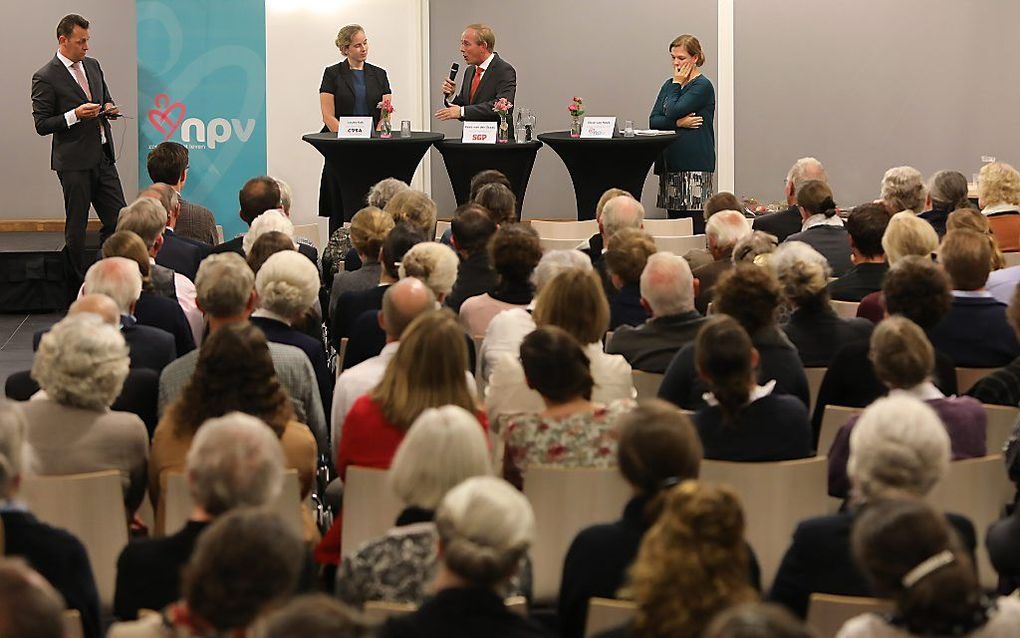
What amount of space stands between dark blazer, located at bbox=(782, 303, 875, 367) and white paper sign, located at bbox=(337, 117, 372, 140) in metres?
5.34

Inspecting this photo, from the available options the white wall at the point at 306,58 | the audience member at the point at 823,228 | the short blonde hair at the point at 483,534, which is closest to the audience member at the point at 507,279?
the audience member at the point at 823,228

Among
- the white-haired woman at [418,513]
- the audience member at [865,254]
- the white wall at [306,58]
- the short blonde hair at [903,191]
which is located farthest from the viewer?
the white wall at [306,58]

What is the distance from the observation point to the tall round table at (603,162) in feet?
33.4

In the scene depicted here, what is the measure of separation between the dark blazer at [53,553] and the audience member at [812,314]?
277cm

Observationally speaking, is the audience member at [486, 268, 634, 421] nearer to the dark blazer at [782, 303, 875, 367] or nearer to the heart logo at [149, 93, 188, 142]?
the dark blazer at [782, 303, 875, 367]

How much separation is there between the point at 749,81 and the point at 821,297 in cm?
726

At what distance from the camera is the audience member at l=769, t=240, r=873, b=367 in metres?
5.11

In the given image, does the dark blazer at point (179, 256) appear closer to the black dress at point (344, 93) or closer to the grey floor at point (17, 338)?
the grey floor at point (17, 338)

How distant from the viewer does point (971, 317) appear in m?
5.18

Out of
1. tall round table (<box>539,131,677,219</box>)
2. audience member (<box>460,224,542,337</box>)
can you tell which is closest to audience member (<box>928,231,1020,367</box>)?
audience member (<box>460,224,542,337</box>)

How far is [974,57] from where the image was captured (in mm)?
11859

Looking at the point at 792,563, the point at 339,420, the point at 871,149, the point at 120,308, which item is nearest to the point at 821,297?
the point at 339,420

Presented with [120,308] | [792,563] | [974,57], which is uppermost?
[974,57]

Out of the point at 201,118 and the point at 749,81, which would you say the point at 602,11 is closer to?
the point at 749,81
